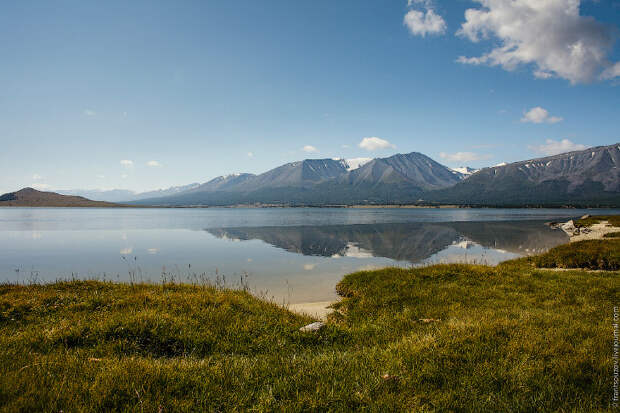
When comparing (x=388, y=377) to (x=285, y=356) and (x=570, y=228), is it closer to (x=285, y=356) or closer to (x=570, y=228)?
(x=285, y=356)

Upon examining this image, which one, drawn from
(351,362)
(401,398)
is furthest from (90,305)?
(401,398)

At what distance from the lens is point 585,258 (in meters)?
23.0

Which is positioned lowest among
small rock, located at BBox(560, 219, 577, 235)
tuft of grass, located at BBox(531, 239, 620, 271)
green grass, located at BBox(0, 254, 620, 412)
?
small rock, located at BBox(560, 219, 577, 235)

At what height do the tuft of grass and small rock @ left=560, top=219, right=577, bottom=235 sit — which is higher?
the tuft of grass

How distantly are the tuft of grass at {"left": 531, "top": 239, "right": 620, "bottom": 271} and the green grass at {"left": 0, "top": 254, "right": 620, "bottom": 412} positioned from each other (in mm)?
12716

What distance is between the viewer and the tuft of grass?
21.7 m

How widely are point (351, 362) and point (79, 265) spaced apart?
34.1 m

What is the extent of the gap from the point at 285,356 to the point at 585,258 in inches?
1026

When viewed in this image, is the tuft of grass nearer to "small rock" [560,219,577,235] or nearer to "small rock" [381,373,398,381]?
"small rock" [381,373,398,381]

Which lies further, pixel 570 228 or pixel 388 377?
pixel 570 228

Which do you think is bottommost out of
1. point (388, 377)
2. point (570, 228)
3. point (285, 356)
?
point (570, 228)

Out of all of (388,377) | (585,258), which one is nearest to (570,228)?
(585,258)

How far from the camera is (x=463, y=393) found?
5711 millimetres

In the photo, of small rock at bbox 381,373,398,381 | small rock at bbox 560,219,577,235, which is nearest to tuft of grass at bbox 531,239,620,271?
small rock at bbox 381,373,398,381
